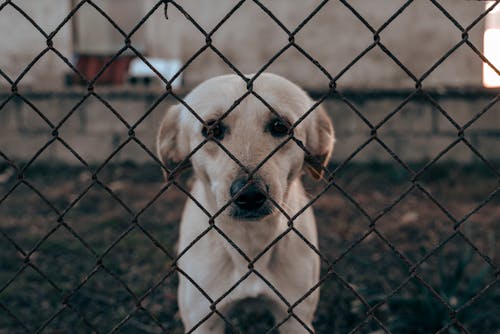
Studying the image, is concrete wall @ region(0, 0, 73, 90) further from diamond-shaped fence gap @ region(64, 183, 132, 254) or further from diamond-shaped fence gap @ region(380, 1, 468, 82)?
diamond-shaped fence gap @ region(380, 1, 468, 82)

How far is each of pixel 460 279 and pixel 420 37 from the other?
365 cm

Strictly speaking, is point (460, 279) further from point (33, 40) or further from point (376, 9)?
point (33, 40)

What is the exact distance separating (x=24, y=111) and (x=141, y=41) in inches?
56.4

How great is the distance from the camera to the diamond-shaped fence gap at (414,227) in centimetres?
418

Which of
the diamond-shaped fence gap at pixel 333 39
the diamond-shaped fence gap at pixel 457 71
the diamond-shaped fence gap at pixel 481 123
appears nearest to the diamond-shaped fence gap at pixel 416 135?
the diamond-shaped fence gap at pixel 481 123

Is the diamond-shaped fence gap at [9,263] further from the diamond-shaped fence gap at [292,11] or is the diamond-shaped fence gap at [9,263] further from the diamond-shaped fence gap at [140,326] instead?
the diamond-shaped fence gap at [292,11]

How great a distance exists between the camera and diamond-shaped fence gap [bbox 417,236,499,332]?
290 cm

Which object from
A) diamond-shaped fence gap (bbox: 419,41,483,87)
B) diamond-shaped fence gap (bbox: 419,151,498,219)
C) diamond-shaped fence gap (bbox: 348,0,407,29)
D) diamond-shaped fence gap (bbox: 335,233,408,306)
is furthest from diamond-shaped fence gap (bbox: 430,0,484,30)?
diamond-shaped fence gap (bbox: 335,233,408,306)

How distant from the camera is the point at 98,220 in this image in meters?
4.79

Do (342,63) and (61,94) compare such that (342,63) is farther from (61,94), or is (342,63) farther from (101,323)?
(101,323)

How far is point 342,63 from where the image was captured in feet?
20.0

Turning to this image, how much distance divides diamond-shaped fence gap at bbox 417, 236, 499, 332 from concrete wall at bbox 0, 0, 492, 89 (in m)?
2.41

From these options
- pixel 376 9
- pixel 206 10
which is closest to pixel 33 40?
pixel 206 10

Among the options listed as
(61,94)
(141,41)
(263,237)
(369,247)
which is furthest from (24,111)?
(263,237)
